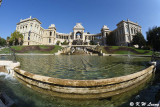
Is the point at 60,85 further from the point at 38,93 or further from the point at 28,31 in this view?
the point at 28,31

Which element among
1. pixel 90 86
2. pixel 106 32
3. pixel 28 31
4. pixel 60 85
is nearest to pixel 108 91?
pixel 90 86

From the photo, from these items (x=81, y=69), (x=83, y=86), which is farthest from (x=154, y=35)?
(x=83, y=86)

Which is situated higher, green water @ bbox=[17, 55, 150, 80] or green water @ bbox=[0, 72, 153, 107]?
green water @ bbox=[17, 55, 150, 80]

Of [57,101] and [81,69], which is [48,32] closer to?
[81,69]

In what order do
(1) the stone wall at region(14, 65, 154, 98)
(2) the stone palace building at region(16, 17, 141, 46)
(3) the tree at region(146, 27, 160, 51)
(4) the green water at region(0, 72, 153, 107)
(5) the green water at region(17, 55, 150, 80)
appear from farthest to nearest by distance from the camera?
(2) the stone palace building at region(16, 17, 141, 46) < (3) the tree at region(146, 27, 160, 51) < (5) the green water at region(17, 55, 150, 80) < (1) the stone wall at region(14, 65, 154, 98) < (4) the green water at region(0, 72, 153, 107)

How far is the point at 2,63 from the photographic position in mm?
6039

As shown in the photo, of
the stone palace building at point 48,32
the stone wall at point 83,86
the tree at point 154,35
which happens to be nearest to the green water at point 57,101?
the stone wall at point 83,86

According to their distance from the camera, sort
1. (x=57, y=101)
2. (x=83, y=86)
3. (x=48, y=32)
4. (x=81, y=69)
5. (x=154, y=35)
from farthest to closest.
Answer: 1. (x=48, y=32)
2. (x=154, y=35)
3. (x=81, y=69)
4. (x=83, y=86)
5. (x=57, y=101)

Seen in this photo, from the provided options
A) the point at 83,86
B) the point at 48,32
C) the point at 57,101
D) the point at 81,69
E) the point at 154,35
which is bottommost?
the point at 57,101

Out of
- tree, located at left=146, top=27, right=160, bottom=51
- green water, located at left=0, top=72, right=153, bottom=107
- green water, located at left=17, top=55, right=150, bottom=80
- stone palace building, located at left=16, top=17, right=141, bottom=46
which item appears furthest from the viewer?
stone palace building, located at left=16, top=17, right=141, bottom=46

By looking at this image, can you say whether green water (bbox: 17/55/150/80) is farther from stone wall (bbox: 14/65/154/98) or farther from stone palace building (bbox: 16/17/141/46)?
stone palace building (bbox: 16/17/141/46)

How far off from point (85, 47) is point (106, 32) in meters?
33.3

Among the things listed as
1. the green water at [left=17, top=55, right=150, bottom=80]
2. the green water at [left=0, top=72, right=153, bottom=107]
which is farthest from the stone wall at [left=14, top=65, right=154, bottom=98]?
the green water at [left=17, top=55, right=150, bottom=80]

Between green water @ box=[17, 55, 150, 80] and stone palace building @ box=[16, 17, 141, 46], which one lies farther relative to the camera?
stone palace building @ box=[16, 17, 141, 46]
